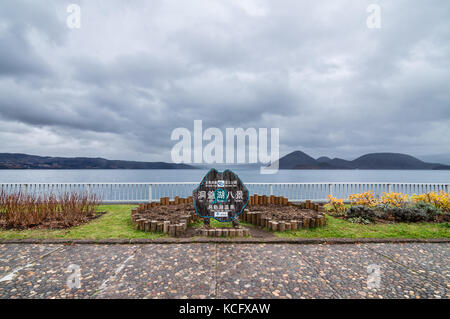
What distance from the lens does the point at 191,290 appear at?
Answer: 2.58 meters

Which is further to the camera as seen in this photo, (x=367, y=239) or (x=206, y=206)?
(x=206, y=206)

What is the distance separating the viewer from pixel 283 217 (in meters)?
5.65

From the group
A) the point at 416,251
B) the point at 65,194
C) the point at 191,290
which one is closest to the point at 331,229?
the point at 416,251

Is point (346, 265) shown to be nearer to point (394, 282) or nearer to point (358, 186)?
point (394, 282)

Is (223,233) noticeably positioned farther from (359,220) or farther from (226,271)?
(359,220)

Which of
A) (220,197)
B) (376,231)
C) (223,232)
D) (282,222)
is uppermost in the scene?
(220,197)

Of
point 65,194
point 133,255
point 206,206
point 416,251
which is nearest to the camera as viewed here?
point 133,255

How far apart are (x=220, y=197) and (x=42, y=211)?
5.09 metres

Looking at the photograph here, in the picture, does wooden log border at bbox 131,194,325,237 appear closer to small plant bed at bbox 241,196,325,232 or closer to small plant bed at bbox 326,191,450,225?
small plant bed at bbox 241,196,325,232

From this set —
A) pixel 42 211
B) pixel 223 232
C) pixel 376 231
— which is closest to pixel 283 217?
pixel 223 232

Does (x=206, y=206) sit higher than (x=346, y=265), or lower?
higher

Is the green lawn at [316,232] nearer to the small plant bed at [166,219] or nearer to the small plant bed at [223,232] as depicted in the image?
the small plant bed at [166,219]

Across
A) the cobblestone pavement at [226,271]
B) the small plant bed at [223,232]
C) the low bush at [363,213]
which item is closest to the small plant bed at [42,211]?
the cobblestone pavement at [226,271]
